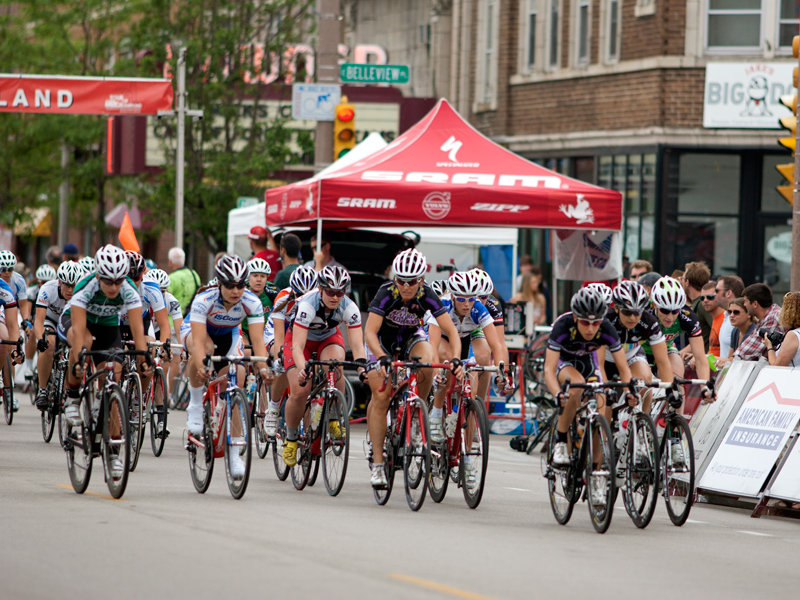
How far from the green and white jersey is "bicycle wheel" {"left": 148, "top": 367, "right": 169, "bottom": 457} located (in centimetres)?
259

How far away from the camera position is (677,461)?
1142 cm

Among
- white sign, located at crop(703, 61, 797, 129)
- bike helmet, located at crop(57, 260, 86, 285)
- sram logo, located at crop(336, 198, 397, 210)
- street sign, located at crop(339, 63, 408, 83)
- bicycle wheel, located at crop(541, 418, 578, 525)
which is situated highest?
white sign, located at crop(703, 61, 797, 129)

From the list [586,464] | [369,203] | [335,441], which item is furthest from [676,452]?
[369,203]

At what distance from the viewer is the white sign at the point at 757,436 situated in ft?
41.9

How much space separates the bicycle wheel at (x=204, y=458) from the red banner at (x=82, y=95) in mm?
12696

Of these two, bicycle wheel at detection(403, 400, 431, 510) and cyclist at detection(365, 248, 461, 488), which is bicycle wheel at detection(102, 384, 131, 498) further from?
bicycle wheel at detection(403, 400, 431, 510)

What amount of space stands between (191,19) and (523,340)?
14.3m

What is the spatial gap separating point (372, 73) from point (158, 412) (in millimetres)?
8040

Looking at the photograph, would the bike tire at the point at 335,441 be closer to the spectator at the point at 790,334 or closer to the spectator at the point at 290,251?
the spectator at the point at 790,334

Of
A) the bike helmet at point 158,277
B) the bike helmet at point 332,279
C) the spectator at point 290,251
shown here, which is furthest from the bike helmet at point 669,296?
the spectator at point 290,251

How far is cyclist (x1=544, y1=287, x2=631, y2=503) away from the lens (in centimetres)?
1133

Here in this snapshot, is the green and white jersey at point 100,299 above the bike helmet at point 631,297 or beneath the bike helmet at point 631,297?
beneath

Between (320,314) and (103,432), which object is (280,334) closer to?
(320,314)

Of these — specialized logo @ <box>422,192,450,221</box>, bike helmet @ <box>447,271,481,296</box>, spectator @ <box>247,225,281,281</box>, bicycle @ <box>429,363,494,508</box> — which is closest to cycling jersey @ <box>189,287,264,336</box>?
bicycle @ <box>429,363,494,508</box>
